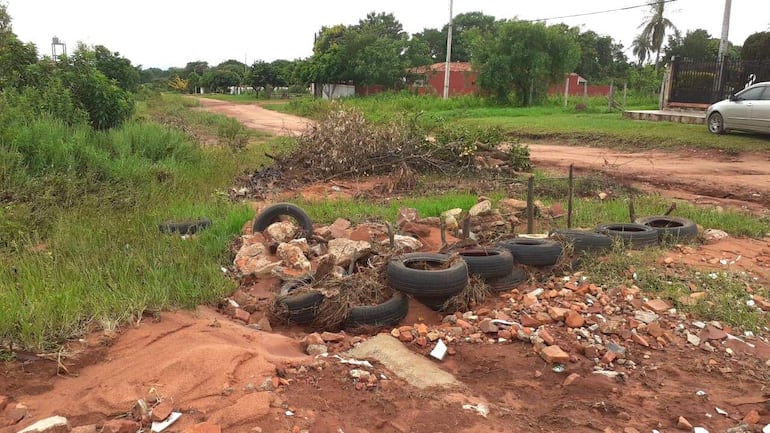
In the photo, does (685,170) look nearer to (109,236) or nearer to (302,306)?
(302,306)

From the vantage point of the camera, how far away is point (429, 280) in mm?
4848

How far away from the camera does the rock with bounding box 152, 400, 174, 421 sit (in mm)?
2975

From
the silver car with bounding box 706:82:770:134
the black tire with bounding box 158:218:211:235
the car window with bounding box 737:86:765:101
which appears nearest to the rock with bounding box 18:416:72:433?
A: the black tire with bounding box 158:218:211:235

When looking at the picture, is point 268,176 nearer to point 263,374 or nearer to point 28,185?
point 28,185

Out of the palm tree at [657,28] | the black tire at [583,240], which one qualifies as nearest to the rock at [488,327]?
the black tire at [583,240]

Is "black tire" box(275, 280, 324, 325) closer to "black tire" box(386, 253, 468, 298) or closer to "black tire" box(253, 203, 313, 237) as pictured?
"black tire" box(386, 253, 468, 298)

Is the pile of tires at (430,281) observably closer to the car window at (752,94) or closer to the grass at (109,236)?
the grass at (109,236)

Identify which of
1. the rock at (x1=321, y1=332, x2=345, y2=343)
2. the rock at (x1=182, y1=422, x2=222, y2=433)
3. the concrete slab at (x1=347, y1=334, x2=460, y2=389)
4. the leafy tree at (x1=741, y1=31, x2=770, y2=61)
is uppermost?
the leafy tree at (x1=741, y1=31, x2=770, y2=61)

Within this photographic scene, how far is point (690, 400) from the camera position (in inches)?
136

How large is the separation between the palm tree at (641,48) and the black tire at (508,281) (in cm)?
6145

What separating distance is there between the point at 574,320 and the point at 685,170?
9.25m

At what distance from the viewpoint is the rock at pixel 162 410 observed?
2.97 m

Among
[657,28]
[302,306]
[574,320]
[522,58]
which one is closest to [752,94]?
[574,320]

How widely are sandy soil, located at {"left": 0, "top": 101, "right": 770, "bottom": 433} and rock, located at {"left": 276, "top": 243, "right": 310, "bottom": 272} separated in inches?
58.5
